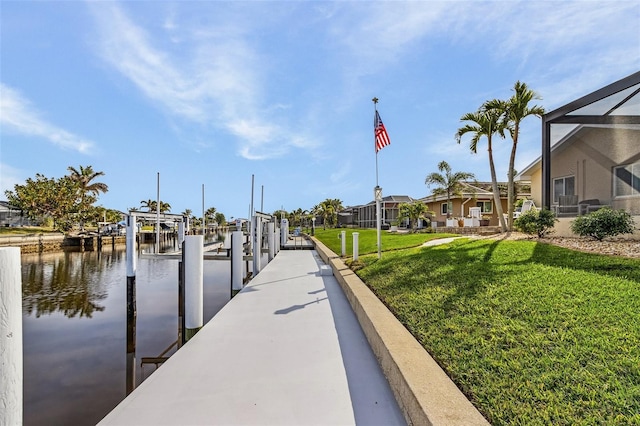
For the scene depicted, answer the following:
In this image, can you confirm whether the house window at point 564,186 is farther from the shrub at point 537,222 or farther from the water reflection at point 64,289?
the water reflection at point 64,289

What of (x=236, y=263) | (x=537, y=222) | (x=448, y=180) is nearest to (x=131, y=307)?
(x=236, y=263)

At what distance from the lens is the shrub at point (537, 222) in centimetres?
1131

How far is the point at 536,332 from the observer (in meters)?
3.63

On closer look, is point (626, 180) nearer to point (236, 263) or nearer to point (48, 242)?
point (236, 263)

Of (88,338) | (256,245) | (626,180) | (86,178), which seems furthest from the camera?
(86,178)

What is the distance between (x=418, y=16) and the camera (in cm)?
945

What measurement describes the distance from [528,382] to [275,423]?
2.24 m

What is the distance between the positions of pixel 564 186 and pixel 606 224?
5397mm

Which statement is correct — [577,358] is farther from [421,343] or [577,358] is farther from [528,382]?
[421,343]

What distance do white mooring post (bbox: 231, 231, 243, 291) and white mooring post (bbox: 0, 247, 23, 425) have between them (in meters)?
7.77

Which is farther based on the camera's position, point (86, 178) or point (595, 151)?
point (86, 178)

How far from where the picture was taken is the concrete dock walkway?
3.21 m

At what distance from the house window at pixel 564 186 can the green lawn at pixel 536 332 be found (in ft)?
26.6

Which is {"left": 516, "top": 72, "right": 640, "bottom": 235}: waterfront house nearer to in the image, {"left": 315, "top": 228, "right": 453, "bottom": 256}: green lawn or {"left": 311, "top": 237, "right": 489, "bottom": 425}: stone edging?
{"left": 315, "top": 228, "right": 453, "bottom": 256}: green lawn
